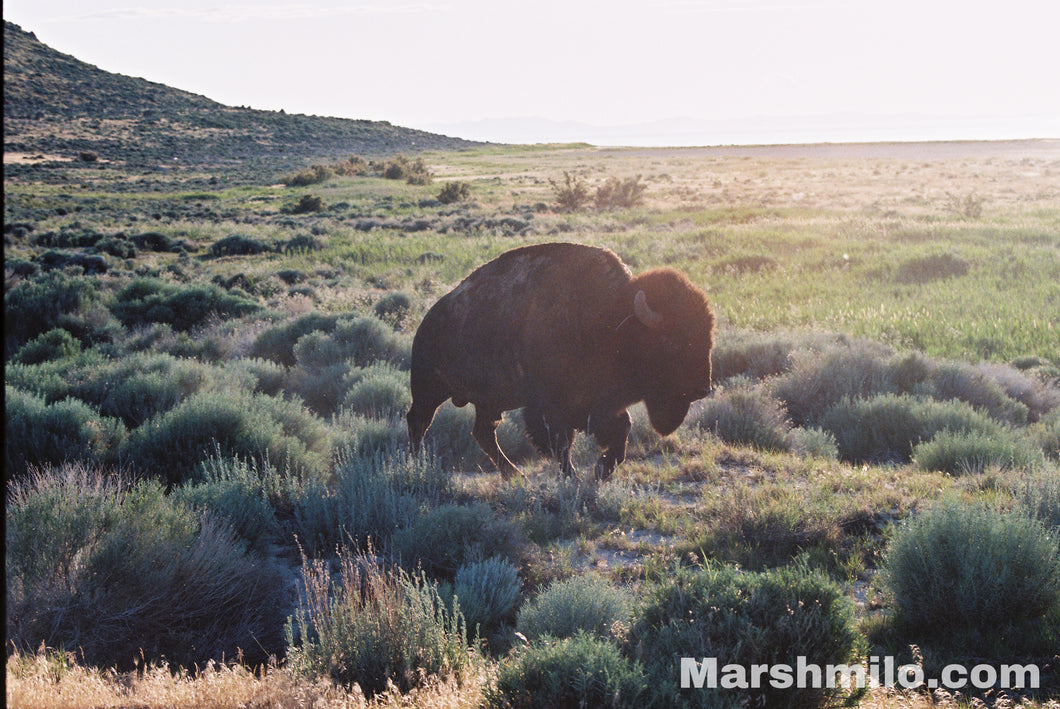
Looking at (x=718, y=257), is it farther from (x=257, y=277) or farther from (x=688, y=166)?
(x=688, y=166)

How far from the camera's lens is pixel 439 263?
2105 cm

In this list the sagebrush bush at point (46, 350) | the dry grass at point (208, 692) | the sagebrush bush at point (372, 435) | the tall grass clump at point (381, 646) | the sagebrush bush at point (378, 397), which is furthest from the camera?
the sagebrush bush at point (46, 350)

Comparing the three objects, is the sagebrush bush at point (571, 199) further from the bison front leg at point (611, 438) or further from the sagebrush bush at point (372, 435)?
the bison front leg at point (611, 438)

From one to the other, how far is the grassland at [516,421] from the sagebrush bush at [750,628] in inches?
13.2

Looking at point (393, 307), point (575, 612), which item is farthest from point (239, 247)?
point (575, 612)

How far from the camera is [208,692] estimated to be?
10.4ft

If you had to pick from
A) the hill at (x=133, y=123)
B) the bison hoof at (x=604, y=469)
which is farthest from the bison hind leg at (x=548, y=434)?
the hill at (x=133, y=123)

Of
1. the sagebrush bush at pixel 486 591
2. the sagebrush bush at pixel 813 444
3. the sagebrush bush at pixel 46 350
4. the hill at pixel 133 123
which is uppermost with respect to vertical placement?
the hill at pixel 133 123

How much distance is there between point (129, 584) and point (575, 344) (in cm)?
337

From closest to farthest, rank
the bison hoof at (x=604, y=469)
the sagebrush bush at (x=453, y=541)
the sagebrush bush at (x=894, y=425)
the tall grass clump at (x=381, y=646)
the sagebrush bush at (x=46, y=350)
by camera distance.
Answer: the tall grass clump at (x=381, y=646) → the sagebrush bush at (x=453, y=541) → the bison hoof at (x=604, y=469) → the sagebrush bush at (x=894, y=425) → the sagebrush bush at (x=46, y=350)

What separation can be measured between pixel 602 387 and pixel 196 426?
368cm

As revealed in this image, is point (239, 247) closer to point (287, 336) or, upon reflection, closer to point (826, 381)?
point (287, 336)

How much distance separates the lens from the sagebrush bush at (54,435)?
667 cm

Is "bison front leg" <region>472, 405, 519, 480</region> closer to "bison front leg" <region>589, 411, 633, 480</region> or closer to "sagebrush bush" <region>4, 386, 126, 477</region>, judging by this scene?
"bison front leg" <region>589, 411, 633, 480</region>
